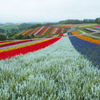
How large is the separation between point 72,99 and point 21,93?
3.99ft

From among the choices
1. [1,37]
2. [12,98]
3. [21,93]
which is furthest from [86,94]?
[1,37]

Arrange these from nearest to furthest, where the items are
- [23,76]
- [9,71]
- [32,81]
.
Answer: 1. [32,81]
2. [23,76]
3. [9,71]

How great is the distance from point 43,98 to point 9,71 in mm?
1976

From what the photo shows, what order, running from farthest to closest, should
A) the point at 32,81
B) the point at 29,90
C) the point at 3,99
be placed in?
the point at 32,81, the point at 29,90, the point at 3,99

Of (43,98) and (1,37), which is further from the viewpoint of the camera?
(1,37)

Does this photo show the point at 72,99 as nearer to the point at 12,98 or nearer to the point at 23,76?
the point at 12,98

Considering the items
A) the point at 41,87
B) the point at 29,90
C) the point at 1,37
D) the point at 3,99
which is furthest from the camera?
the point at 1,37

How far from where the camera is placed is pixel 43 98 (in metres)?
1.86

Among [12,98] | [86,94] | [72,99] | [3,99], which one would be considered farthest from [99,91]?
[3,99]

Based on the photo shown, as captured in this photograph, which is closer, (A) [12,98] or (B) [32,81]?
(A) [12,98]

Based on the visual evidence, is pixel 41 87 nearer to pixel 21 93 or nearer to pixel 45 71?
pixel 21 93

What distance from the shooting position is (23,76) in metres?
2.81

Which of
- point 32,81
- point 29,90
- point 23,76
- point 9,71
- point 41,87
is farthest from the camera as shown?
point 9,71

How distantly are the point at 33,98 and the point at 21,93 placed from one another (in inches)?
12.7
